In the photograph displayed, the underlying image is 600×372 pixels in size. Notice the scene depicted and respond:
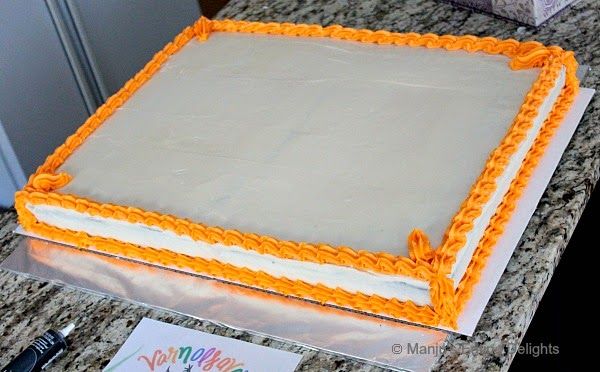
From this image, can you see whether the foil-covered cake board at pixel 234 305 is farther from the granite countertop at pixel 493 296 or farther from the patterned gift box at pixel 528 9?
the patterned gift box at pixel 528 9

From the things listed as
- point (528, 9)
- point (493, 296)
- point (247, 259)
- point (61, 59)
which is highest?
point (61, 59)

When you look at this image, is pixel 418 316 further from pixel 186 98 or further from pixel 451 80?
pixel 186 98

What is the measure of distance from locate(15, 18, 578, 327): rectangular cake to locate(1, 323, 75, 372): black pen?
0.55 ft

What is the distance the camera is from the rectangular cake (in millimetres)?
1165

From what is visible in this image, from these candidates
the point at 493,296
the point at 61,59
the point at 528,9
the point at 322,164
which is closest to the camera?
the point at 493,296

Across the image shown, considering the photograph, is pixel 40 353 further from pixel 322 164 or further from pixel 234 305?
pixel 322 164

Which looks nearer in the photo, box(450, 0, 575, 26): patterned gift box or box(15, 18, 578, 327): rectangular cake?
box(15, 18, 578, 327): rectangular cake

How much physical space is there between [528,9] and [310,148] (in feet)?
1.62

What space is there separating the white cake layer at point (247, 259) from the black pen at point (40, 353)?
170 millimetres

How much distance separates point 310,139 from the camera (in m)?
1.36

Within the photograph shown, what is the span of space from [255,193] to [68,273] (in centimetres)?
33

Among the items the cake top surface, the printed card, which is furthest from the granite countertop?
the cake top surface

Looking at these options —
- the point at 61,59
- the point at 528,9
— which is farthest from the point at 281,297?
the point at 61,59

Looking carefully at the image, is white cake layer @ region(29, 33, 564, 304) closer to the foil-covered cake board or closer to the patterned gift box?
the foil-covered cake board
